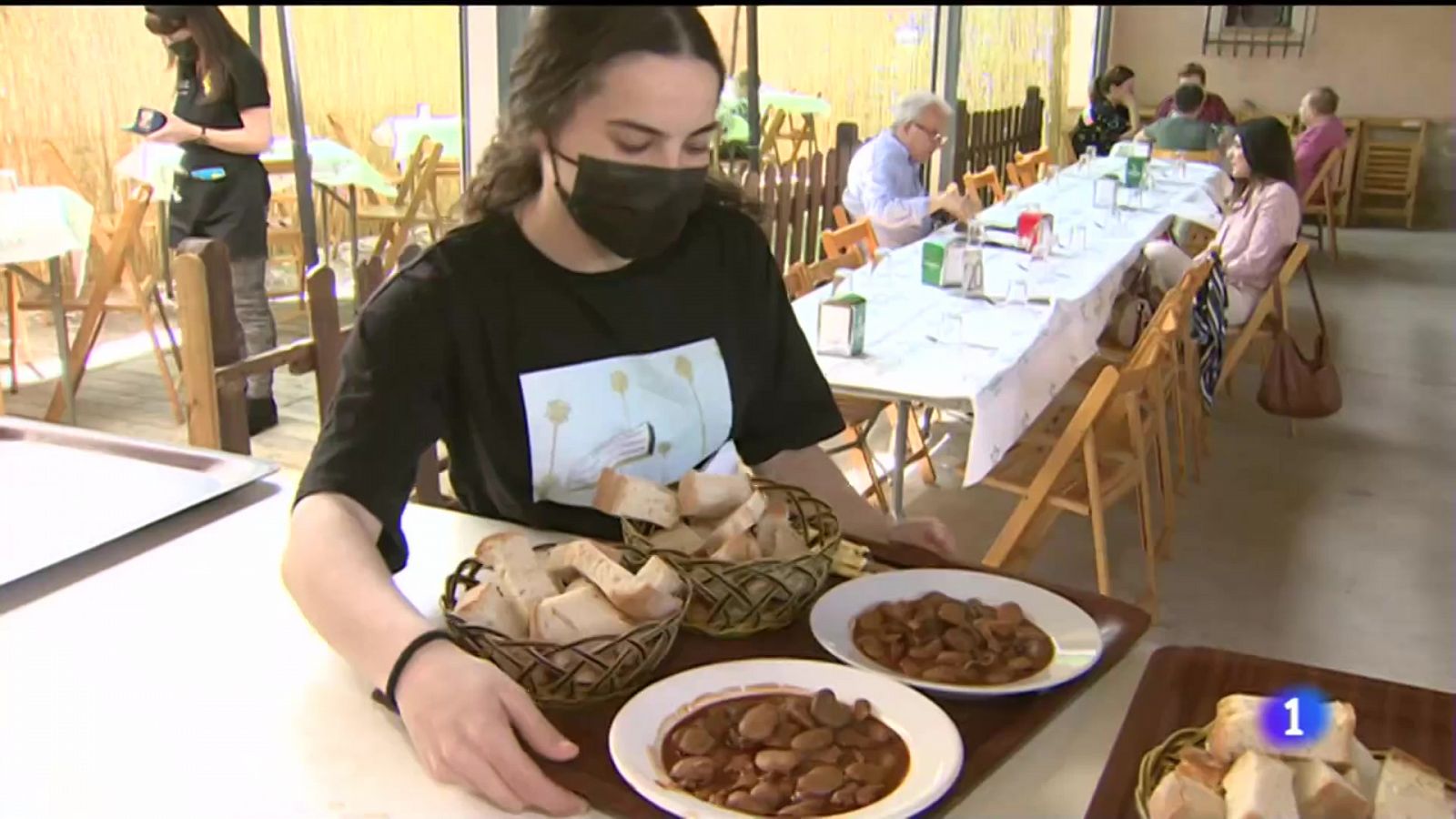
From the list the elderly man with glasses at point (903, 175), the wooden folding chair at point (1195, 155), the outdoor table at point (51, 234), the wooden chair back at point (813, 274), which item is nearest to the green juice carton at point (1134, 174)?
the elderly man with glasses at point (903, 175)

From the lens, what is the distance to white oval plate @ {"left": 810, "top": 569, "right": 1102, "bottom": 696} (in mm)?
964

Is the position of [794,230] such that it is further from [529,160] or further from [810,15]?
[529,160]

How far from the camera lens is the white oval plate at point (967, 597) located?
3.16ft

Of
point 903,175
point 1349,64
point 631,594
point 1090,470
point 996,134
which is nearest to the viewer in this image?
point 631,594

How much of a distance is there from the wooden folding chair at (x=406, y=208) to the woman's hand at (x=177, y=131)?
1403 mm

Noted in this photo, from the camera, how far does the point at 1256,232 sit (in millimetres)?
4211

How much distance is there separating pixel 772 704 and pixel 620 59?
68 cm

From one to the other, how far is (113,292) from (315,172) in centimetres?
121

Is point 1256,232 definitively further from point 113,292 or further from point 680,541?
point 113,292

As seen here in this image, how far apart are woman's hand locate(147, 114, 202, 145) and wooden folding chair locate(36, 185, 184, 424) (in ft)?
0.83

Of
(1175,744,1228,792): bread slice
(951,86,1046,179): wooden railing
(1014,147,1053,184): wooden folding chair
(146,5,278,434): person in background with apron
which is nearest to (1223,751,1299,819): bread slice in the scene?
(1175,744,1228,792): bread slice

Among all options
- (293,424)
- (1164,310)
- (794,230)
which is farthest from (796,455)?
(794,230)

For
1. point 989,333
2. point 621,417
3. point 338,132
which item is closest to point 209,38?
point 338,132

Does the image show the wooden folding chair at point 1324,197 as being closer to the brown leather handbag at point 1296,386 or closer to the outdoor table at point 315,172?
the brown leather handbag at point 1296,386
